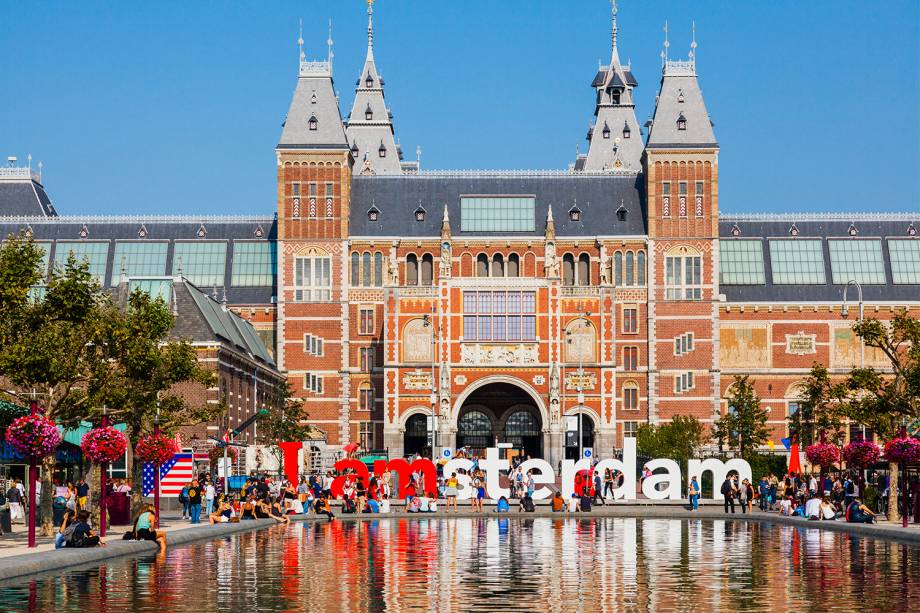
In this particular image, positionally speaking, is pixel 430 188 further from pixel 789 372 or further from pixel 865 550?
pixel 865 550

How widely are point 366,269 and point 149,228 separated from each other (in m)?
16.8

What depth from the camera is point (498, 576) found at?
26.8 metres

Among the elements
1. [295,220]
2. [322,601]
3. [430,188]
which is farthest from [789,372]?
[322,601]

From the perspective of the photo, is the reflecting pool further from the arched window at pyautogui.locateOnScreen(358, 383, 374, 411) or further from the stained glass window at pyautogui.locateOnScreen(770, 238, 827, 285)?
the stained glass window at pyautogui.locateOnScreen(770, 238, 827, 285)

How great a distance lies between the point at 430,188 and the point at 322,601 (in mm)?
82628

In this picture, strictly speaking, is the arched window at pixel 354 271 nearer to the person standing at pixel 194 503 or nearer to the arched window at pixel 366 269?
the arched window at pixel 366 269

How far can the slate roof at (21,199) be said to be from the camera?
10875 cm

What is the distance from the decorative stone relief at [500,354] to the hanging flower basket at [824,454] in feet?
127

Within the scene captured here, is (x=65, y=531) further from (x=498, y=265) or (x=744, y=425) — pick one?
(x=498, y=265)

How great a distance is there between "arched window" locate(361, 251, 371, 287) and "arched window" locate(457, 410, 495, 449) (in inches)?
433

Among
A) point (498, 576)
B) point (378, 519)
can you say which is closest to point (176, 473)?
point (378, 519)

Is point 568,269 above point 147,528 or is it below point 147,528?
above

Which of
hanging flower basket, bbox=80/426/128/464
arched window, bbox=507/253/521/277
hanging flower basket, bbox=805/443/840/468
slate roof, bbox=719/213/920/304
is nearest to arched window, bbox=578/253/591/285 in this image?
arched window, bbox=507/253/521/277

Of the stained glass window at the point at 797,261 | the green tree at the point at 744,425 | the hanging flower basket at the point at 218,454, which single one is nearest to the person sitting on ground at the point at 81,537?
the hanging flower basket at the point at 218,454
